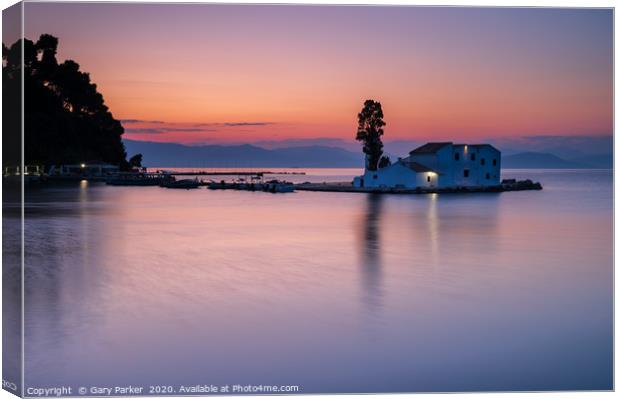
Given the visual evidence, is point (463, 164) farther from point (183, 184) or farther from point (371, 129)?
point (183, 184)

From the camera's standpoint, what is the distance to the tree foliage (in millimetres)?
33500

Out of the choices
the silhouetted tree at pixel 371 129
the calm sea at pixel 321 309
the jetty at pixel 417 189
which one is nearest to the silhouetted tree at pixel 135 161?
the jetty at pixel 417 189

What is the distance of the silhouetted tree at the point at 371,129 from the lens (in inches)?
1369

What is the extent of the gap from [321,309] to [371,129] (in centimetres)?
2839

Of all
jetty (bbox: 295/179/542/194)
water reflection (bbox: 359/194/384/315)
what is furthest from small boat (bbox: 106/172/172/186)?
water reflection (bbox: 359/194/384/315)

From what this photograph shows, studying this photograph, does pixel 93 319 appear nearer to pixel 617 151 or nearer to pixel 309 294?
pixel 309 294

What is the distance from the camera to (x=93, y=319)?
636 centimetres

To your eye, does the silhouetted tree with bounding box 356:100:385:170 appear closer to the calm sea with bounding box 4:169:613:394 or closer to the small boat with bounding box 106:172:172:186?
the small boat with bounding box 106:172:172:186

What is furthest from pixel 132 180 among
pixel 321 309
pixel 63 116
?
pixel 321 309

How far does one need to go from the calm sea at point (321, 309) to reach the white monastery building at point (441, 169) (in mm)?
16233

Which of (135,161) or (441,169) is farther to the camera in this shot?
(135,161)

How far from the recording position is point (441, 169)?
3284cm

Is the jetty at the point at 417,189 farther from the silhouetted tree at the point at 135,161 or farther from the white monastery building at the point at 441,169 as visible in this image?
the silhouetted tree at the point at 135,161

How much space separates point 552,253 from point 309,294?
244 inches
